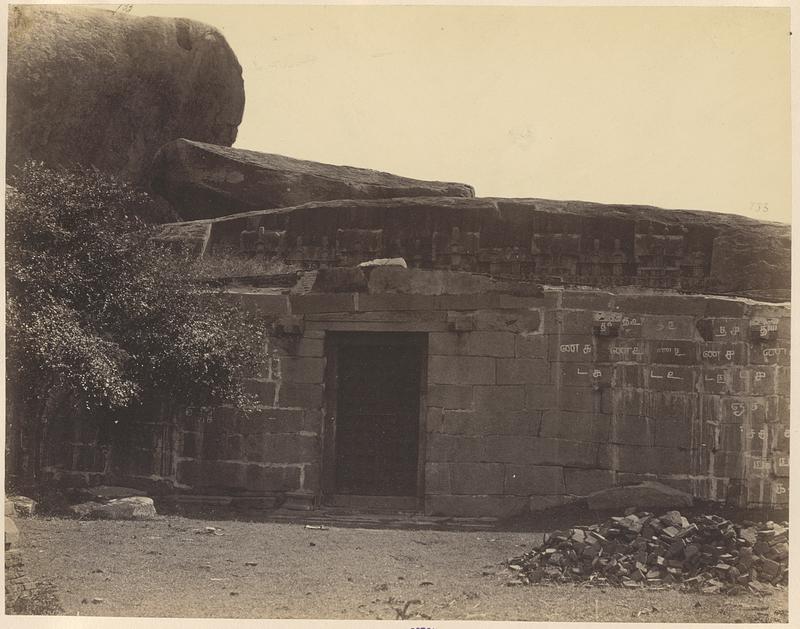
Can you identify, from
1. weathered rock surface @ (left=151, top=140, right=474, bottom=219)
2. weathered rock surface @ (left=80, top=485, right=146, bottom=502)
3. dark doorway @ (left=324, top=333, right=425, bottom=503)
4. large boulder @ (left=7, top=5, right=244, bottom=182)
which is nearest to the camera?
weathered rock surface @ (left=80, top=485, right=146, bottom=502)

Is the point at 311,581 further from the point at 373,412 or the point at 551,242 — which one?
the point at 551,242

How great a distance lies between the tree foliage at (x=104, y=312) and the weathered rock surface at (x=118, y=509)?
46.7 inches

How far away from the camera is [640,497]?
1286 centimetres

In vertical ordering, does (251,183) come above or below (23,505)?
above

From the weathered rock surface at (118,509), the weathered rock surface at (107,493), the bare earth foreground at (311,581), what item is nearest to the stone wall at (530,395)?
the weathered rock surface at (107,493)

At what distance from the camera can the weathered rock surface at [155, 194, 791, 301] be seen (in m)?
14.1

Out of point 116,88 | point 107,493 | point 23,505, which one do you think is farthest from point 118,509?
point 116,88

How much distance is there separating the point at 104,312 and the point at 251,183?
459 cm

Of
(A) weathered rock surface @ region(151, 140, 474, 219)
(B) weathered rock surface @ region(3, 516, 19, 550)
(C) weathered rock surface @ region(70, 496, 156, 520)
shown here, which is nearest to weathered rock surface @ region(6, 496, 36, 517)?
(C) weathered rock surface @ region(70, 496, 156, 520)

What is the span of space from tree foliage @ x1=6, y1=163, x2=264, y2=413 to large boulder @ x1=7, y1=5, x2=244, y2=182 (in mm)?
3894

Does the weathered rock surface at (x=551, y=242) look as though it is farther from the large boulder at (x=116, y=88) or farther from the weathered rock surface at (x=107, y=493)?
the large boulder at (x=116, y=88)

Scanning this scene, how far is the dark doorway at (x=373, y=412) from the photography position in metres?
13.9

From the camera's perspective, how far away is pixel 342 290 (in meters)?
13.9

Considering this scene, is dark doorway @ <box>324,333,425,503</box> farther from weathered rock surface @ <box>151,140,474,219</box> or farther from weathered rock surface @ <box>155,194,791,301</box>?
weathered rock surface @ <box>151,140,474,219</box>
